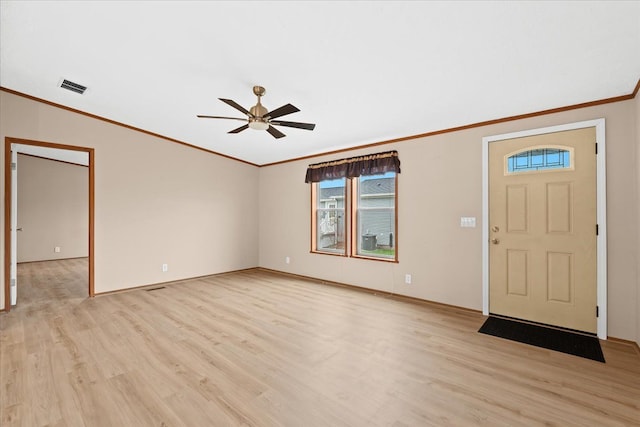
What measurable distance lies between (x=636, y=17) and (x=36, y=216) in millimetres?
10813

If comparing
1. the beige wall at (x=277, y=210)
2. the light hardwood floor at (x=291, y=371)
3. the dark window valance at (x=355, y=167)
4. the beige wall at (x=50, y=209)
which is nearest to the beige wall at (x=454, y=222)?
the beige wall at (x=277, y=210)

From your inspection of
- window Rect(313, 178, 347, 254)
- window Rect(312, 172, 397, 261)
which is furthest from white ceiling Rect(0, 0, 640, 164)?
window Rect(313, 178, 347, 254)

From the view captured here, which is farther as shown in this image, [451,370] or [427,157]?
[427,157]

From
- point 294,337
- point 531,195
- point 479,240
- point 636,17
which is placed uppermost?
point 636,17

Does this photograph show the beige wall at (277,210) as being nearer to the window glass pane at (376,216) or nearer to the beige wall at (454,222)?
the beige wall at (454,222)

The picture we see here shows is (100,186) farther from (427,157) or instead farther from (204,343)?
(427,157)

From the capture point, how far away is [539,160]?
3.17 meters

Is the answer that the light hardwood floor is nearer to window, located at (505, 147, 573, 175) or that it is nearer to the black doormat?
the black doormat

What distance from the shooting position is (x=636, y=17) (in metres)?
1.79

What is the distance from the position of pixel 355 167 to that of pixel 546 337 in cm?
328

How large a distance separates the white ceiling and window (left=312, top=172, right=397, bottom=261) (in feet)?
3.92

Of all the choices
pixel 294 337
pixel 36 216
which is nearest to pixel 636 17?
pixel 294 337

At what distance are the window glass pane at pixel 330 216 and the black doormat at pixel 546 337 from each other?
8.77ft

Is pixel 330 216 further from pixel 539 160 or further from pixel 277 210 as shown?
pixel 539 160
